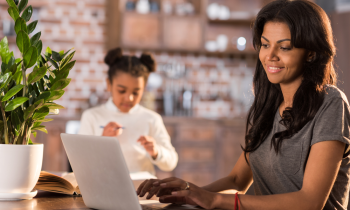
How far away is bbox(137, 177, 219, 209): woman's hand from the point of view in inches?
40.3

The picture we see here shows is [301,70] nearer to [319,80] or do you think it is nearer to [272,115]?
[319,80]

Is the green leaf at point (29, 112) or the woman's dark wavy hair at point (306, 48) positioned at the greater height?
the woman's dark wavy hair at point (306, 48)

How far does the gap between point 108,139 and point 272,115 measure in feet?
2.41

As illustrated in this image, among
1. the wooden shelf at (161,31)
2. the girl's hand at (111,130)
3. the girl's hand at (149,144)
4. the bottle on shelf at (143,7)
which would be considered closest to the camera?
the girl's hand at (149,144)

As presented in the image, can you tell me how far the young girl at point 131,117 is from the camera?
7.11ft

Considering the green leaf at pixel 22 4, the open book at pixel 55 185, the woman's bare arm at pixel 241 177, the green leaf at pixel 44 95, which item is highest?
the green leaf at pixel 22 4

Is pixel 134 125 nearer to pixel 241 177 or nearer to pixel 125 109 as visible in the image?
pixel 125 109

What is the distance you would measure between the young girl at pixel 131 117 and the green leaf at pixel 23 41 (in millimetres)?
1071

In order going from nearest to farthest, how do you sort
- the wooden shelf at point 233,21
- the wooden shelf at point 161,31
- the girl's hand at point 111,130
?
the girl's hand at point 111,130, the wooden shelf at point 161,31, the wooden shelf at point 233,21

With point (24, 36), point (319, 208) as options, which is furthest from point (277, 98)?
point (24, 36)

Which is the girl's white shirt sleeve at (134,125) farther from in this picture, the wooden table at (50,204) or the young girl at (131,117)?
the wooden table at (50,204)

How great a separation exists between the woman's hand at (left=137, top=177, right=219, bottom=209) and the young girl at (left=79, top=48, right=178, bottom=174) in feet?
3.16

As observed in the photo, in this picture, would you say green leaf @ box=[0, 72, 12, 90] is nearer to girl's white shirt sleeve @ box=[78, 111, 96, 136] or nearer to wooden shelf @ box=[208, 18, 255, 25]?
girl's white shirt sleeve @ box=[78, 111, 96, 136]

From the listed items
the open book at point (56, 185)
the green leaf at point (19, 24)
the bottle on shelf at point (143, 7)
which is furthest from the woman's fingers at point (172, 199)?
the bottle on shelf at point (143, 7)
